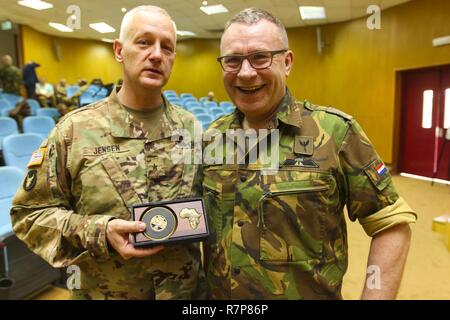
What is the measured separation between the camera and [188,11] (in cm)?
859

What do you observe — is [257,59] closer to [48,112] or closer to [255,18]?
[255,18]

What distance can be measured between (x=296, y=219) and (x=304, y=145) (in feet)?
0.76

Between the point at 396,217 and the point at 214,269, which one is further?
the point at 214,269

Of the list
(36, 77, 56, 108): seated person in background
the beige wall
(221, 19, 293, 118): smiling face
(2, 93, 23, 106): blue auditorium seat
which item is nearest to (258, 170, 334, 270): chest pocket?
(221, 19, 293, 118): smiling face

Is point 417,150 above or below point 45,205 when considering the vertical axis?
below

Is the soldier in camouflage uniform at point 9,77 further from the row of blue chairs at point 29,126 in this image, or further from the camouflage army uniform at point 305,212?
the camouflage army uniform at point 305,212

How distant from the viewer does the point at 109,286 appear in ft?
3.63

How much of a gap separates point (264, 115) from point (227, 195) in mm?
295

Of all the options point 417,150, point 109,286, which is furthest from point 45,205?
point 417,150

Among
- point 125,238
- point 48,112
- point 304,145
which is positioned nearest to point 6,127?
point 48,112

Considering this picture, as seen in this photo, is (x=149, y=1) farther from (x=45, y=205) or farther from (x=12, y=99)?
(x=45, y=205)

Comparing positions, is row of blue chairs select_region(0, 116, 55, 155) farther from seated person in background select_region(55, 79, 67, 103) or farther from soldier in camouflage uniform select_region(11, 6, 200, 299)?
soldier in camouflage uniform select_region(11, 6, 200, 299)

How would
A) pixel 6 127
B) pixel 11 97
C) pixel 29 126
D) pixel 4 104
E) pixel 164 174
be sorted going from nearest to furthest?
pixel 164 174, pixel 6 127, pixel 29 126, pixel 4 104, pixel 11 97

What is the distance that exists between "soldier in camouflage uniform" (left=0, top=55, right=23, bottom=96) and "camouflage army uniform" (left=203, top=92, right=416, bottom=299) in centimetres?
675
